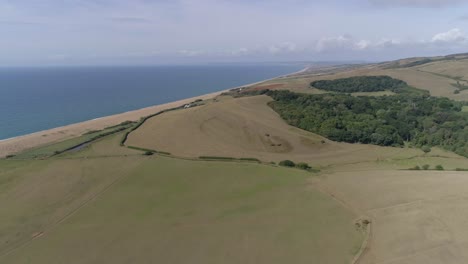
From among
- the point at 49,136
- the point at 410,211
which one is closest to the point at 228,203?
the point at 410,211

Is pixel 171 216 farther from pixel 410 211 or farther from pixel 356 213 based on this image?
pixel 410 211

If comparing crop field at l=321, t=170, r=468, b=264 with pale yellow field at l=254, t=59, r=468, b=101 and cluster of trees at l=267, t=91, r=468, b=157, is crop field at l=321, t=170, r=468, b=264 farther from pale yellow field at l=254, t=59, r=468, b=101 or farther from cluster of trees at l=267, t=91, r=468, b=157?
pale yellow field at l=254, t=59, r=468, b=101

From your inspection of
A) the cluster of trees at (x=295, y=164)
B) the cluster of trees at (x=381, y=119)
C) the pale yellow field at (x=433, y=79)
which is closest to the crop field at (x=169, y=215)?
the cluster of trees at (x=295, y=164)

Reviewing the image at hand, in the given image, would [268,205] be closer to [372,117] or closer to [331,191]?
[331,191]

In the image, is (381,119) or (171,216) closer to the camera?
(171,216)

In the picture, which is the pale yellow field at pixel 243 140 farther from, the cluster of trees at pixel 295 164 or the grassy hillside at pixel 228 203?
the cluster of trees at pixel 295 164

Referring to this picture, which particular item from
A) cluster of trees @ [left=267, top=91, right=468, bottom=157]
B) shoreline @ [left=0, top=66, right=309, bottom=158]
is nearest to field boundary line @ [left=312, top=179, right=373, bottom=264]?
cluster of trees @ [left=267, top=91, right=468, bottom=157]
